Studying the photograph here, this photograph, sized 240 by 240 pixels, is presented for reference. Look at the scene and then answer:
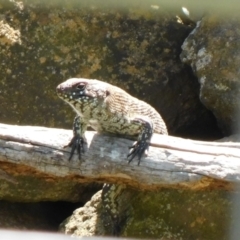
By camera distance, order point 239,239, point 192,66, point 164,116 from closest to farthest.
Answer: point 239,239, point 192,66, point 164,116

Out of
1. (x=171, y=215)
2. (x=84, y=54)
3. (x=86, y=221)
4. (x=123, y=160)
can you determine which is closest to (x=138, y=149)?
(x=123, y=160)

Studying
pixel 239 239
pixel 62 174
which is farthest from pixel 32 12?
pixel 239 239

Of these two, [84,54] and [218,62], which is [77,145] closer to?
[84,54]

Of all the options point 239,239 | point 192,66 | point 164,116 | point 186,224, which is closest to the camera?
point 239,239

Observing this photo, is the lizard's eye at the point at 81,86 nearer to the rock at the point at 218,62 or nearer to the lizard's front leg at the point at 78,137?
the lizard's front leg at the point at 78,137

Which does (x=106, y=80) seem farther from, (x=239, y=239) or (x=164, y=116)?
(x=239, y=239)

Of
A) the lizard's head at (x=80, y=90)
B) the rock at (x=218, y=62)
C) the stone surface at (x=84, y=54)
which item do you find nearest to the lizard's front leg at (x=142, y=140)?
the lizard's head at (x=80, y=90)
